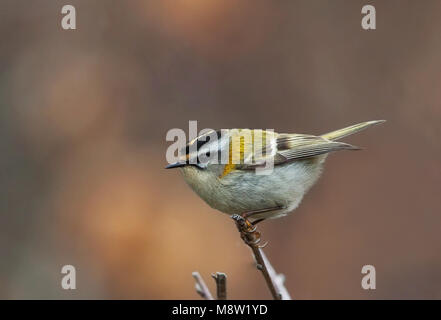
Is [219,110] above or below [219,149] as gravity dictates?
above

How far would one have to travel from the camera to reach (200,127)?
5.15m

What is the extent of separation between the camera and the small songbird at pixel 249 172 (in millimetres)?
3006

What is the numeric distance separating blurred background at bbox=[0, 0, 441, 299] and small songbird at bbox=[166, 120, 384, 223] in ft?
6.37

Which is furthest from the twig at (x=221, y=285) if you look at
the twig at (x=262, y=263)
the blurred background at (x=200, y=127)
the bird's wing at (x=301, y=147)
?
the blurred background at (x=200, y=127)

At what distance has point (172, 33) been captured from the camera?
5566 millimetres

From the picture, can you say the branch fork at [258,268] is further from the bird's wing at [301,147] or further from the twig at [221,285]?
the bird's wing at [301,147]

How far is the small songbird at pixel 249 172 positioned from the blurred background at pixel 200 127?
6.37 ft

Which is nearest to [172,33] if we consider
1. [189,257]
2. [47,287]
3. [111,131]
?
[111,131]

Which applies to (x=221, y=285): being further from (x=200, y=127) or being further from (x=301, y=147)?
(x=200, y=127)

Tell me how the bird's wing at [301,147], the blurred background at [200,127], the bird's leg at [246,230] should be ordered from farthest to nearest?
the blurred background at [200,127] → the bird's wing at [301,147] → the bird's leg at [246,230]

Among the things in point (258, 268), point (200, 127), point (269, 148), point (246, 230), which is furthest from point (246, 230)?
point (200, 127)

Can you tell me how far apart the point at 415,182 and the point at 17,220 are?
343cm

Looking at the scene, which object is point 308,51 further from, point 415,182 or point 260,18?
point 415,182

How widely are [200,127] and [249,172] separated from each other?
2118mm
